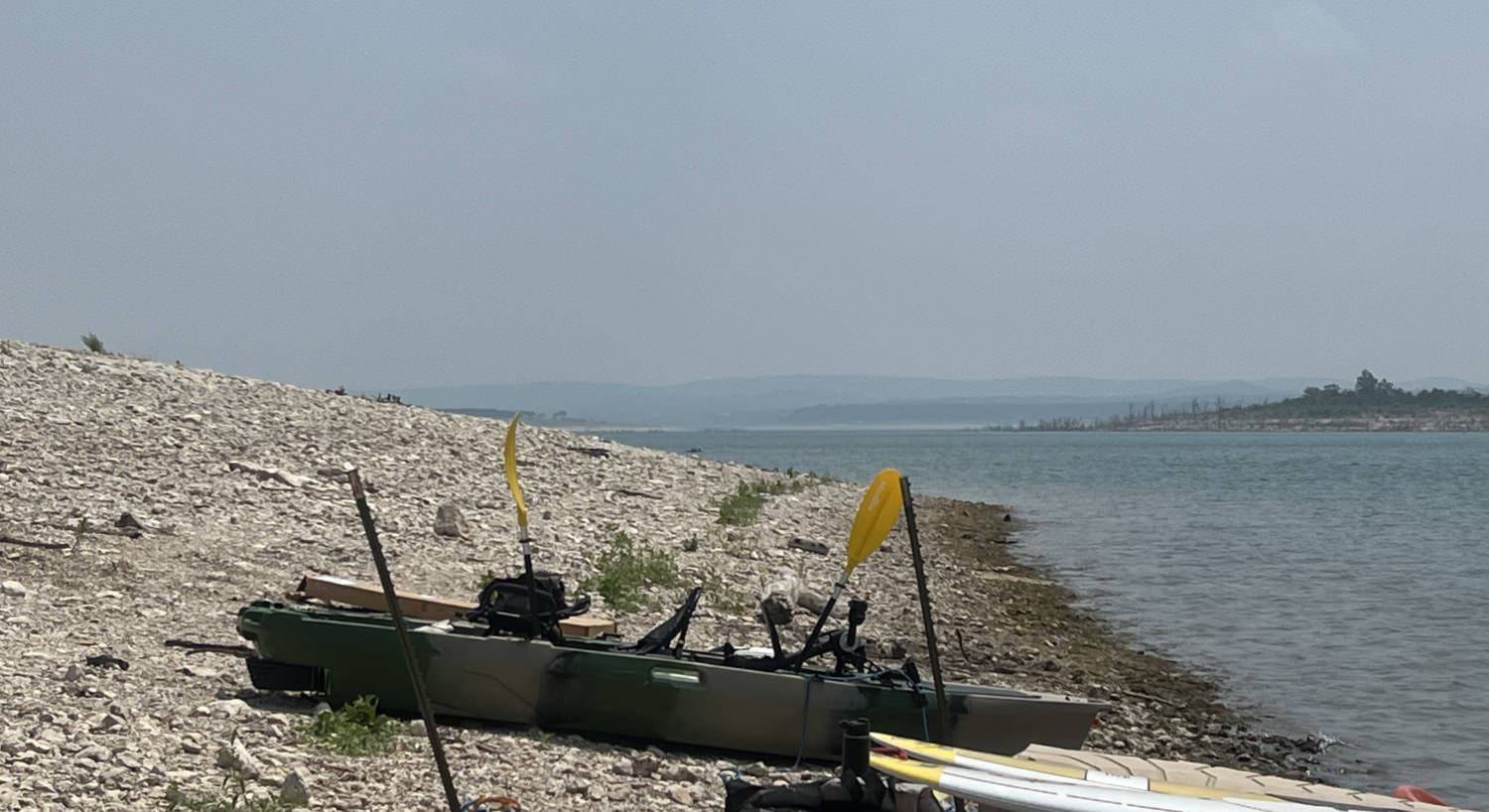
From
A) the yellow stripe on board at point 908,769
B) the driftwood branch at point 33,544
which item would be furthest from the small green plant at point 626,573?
the yellow stripe on board at point 908,769

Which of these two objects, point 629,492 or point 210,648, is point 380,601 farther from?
point 629,492

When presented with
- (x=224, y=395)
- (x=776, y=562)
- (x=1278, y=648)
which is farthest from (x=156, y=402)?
(x=1278, y=648)

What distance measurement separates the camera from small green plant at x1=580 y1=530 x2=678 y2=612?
15.5 m

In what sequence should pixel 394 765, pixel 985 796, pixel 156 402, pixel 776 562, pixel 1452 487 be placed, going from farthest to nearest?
pixel 1452 487, pixel 156 402, pixel 776 562, pixel 394 765, pixel 985 796

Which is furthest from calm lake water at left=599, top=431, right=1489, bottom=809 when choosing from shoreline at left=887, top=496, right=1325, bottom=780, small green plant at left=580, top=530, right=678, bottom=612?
small green plant at left=580, top=530, right=678, bottom=612

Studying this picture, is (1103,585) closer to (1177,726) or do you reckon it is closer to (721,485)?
(721,485)

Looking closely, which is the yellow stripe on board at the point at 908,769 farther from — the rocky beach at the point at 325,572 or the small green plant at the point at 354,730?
the small green plant at the point at 354,730

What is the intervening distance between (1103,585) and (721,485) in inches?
385

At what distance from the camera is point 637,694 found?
9953 millimetres

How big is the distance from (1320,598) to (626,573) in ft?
46.2

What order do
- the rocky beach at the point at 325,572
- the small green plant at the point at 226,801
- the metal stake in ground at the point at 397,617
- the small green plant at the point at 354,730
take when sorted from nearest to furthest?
the metal stake in ground at the point at 397,617 < the small green plant at the point at 226,801 < the rocky beach at the point at 325,572 < the small green plant at the point at 354,730

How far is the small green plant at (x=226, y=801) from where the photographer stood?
7.24 metres

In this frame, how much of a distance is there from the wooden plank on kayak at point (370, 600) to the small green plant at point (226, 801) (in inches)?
137

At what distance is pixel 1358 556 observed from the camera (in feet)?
107
